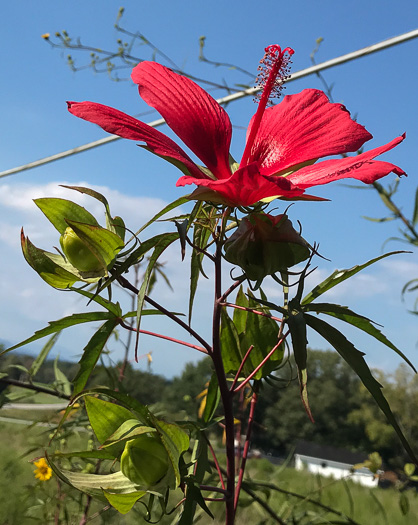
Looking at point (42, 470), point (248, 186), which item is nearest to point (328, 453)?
point (42, 470)

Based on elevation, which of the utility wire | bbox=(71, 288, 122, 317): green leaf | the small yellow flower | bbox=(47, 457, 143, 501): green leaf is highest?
the utility wire

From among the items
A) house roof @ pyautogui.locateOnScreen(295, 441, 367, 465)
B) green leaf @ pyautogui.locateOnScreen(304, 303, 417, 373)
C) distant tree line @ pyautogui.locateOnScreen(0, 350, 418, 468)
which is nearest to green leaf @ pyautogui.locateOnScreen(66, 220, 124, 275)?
green leaf @ pyautogui.locateOnScreen(304, 303, 417, 373)

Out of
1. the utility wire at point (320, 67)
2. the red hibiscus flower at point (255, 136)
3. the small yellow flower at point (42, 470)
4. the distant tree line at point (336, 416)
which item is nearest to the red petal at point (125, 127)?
the red hibiscus flower at point (255, 136)

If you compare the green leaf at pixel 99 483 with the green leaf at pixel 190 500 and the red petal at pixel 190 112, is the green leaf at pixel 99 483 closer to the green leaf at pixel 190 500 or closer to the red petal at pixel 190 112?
the green leaf at pixel 190 500

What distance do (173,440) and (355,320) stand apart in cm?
13

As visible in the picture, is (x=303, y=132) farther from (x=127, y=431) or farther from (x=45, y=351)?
(x=45, y=351)

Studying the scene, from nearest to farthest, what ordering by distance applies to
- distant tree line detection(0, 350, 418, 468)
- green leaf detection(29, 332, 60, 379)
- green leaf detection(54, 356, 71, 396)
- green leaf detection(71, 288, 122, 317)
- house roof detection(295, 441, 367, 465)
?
green leaf detection(71, 288, 122, 317) → green leaf detection(29, 332, 60, 379) → green leaf detection(54, 356, 71, 396) → distant tree line detection(0, 350, 418, 468) → house roof detection(295, 441, 367, 465)

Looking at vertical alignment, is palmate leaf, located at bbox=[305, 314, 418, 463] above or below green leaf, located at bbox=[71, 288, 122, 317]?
below

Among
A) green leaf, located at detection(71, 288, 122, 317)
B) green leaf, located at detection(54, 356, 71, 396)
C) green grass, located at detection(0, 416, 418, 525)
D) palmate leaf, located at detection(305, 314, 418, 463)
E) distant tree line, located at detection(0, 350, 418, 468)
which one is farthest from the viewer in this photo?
distant tree line, located at detection(0, 350, 418, 468)

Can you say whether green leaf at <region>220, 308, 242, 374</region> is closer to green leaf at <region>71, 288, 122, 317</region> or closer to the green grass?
green leaf at <region>71, 288, 122, 317</region>

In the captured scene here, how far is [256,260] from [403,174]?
0.29ft

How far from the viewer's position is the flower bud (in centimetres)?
27

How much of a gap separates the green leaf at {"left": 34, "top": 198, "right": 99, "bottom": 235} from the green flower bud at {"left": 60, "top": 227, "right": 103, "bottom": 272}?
1cm

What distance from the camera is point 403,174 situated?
274 millimetres
